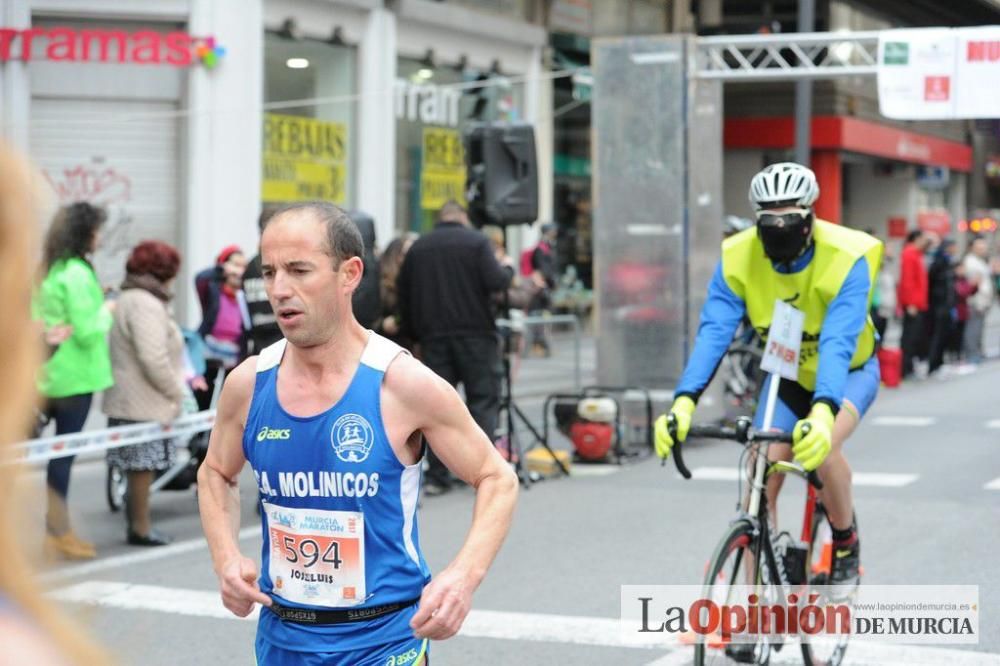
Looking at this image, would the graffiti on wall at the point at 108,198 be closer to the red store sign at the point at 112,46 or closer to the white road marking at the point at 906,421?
the red store sign at the point at 112,46

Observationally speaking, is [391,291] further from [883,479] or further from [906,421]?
[906,421]

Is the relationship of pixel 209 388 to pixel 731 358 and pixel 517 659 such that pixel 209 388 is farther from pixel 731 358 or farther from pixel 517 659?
pixel 731 358

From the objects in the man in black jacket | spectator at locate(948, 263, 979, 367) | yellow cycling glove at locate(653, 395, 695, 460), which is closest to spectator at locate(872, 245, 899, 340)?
spectator at locate(948, 263, 979, 367)

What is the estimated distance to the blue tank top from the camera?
3.44 m

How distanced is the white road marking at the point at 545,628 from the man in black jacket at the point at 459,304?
3.51 m

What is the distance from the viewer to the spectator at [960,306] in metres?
22.2

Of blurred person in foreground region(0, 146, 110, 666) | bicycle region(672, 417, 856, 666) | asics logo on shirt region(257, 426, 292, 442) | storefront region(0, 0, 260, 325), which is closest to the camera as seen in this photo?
blurred person in foreground region(0, 146, 110, 666)

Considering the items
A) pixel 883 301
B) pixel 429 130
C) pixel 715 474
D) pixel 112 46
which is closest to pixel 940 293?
pixel 883 301

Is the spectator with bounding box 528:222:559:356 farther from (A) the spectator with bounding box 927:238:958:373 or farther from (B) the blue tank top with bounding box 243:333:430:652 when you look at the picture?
(B) the blue tank top with bounding box 243:333:430:652

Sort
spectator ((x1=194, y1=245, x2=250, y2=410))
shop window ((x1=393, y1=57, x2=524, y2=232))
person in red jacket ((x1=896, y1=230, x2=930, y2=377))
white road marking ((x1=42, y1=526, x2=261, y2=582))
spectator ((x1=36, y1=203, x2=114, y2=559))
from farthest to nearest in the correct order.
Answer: shop window ((x1=393, y1=57, x2=524, y2=232)), person in red jacket ((x1=896, y1=230, x2=930, y2=377)), spectator ((x1=194, y1=245, x2=250, y2=410)), spectator ((x1=36, y1=203, x2=114, y2=559)), white road marking ((x1=42, y1=526, x2=261, y2=582))

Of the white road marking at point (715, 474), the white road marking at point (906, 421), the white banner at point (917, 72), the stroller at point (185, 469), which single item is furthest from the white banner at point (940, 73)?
the stroller at point (185, 469)

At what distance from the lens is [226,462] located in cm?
371

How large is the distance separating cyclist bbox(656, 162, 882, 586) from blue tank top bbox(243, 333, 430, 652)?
1997mm

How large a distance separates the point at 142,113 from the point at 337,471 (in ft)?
48.6
